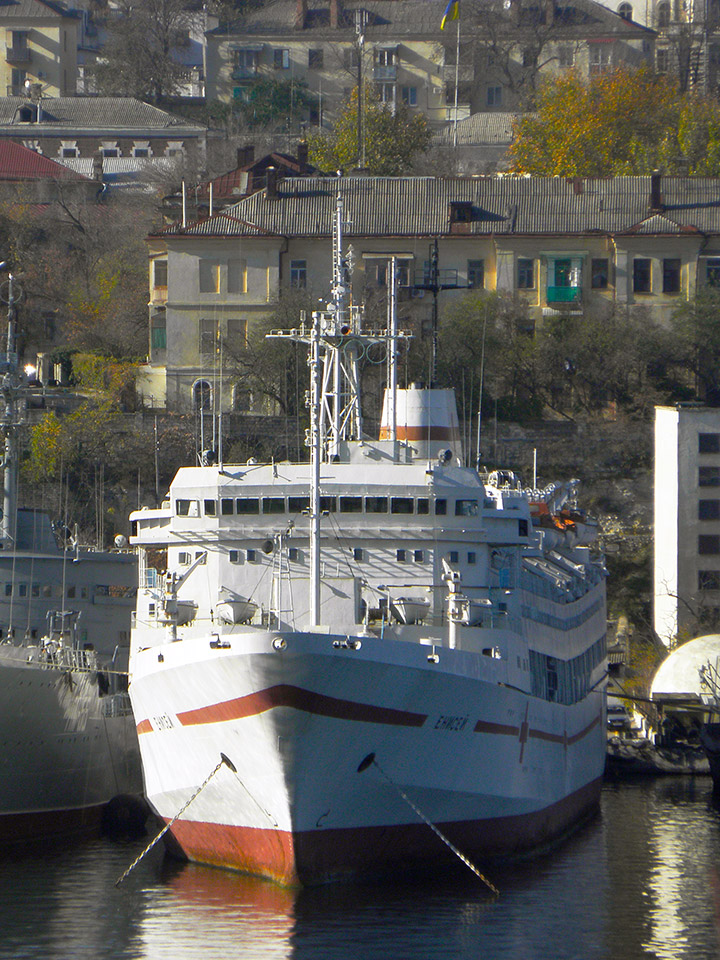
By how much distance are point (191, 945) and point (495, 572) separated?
10856mm

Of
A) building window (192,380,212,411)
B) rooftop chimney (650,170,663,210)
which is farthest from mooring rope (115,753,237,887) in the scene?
rooftop chimney (650,170,663,210)

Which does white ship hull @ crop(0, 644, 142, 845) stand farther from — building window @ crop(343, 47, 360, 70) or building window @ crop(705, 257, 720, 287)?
building window @ crop(343, 47, 360, 70)

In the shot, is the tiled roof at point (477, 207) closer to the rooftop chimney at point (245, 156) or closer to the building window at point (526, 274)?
the building window at point (526, 274)

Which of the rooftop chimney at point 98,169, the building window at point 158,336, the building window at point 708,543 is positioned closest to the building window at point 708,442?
the building window at point 708,543

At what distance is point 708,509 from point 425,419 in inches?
962

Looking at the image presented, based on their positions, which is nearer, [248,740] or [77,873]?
[248,740]

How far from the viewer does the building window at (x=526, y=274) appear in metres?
78.7

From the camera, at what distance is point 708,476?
6381cm

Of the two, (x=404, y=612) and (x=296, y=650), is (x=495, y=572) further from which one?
(x=296, y=650)

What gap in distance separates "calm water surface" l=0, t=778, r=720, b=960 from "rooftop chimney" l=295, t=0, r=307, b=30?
9110 centimetres

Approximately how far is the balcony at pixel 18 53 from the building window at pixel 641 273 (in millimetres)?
61026

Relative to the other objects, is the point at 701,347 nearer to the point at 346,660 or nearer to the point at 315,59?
the point at 346,660

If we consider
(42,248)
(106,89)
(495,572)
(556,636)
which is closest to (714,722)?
(556,636)

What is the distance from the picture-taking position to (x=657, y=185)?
7969cm
